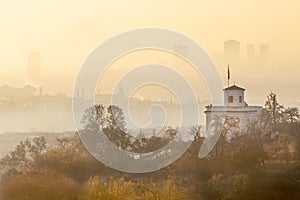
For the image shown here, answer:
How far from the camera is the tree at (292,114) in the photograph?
2649cm

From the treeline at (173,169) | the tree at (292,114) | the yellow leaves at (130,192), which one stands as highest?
the tree at (292,114)

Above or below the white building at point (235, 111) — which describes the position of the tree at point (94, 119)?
below

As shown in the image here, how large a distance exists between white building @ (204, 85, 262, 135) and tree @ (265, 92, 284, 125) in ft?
1.71

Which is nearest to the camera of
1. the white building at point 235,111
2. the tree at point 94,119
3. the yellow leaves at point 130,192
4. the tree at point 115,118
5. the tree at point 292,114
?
the yellow leaves at point 130,192

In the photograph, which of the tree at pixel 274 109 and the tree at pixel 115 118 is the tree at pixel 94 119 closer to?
the tree at pixel 115 118

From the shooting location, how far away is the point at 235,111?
2716cm

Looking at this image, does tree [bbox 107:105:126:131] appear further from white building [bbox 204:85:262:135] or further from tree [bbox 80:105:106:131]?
white building [bbox 204:85:262:135]

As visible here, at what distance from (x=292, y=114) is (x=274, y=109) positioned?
120 centimetres

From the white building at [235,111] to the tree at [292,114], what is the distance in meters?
1.37

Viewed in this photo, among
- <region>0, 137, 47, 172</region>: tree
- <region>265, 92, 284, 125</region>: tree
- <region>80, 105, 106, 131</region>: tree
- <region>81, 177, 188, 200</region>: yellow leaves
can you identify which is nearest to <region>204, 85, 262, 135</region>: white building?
<region>265, 92, 284, 125</region>: tree

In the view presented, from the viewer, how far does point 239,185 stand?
54.0 feet

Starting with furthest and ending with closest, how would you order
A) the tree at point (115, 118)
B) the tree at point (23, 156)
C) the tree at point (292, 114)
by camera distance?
1. the tree at point (292, 114)
2. the tree at point (115, 118)
3. the tree at point (23, 156)

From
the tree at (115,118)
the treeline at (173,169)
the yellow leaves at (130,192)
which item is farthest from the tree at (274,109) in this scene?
the yellow leaves at (130,192)

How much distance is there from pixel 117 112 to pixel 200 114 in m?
3.93
